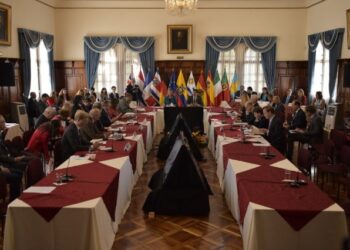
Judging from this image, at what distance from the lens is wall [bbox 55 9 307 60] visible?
53.0 ft

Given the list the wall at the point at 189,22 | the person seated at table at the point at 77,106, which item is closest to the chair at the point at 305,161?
the person seated at table at the point at 77,106

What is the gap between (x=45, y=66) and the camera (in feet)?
50.0

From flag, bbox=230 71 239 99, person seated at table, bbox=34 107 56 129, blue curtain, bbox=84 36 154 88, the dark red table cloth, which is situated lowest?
the dark red table cloth

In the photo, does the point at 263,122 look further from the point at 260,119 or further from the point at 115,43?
the point at 115,43

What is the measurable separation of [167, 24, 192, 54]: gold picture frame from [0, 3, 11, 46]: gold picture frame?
21.6 feet

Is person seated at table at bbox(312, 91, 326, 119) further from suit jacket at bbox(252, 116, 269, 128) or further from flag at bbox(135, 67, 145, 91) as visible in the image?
flag at bbox(135, 67, 145, 91)

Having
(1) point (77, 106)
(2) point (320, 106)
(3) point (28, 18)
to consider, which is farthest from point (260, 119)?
(3) point (28, 18)

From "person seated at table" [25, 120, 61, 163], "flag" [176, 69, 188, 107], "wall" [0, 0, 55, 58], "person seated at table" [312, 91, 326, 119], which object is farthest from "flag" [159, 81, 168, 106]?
"person seated at table" [25, 120, 61, 163]

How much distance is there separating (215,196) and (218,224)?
1162mm

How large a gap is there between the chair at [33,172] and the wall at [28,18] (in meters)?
7.51

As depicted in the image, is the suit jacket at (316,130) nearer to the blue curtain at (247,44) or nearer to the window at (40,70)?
the blue curtain at (247,44)

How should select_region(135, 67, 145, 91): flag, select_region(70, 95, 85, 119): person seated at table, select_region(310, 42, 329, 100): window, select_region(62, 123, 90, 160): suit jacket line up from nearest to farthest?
select_region(62, 123, 90, 160): suit jacket, select_region(70, 95, 85, 119): person seated at table, select_region(310, 42, 329, 100): window, select_region(135, 67, 145, 91): flag

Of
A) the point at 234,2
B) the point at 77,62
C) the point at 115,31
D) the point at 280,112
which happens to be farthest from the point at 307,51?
the point at 77,62

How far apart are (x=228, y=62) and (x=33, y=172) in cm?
1264
